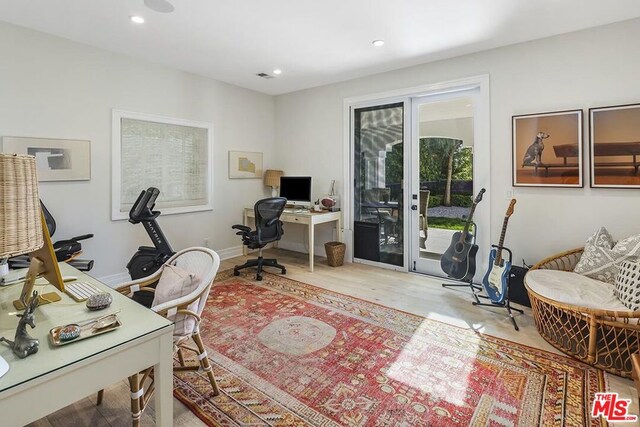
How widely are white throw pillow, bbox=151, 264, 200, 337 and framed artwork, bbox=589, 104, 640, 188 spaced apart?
11.8ft

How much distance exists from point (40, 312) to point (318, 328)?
193 centimetres

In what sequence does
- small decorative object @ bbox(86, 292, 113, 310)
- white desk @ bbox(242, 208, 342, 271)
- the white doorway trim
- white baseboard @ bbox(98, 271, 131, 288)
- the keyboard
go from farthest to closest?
white desk @ bbox(242, 208, 342, 271)
white baseboard @ bbox(98, 271, 131, 288)
the white doorway trim
the keyboard
small decorative object @ bbox(86, 292, 113, 310)

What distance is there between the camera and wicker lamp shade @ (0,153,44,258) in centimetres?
91

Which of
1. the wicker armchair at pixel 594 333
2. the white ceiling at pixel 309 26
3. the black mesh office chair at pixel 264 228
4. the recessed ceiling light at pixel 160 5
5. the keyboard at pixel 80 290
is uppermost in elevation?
the white ceiling at pixel 309 26

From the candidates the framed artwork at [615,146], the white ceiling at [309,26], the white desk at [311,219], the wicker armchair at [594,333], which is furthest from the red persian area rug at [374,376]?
the white ceiling at [309,26]

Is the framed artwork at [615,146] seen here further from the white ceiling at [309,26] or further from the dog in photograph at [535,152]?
the white ceiling at [309,26]

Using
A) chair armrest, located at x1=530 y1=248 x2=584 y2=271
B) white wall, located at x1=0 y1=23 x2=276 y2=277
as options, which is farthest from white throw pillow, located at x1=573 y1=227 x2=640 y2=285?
white wall, located at x1=0 y1=23 x2=276 y2=277

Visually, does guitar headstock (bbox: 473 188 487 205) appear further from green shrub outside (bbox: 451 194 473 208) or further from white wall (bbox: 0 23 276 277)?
white wall (bbox: 0 23 276 277)

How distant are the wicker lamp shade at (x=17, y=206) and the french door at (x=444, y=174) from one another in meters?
→ 3.74

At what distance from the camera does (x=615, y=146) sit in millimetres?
2947

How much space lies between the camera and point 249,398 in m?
1.93

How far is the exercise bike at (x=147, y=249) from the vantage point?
336 cm

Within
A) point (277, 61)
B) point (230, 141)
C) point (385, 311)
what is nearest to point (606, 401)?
point (385, 311)

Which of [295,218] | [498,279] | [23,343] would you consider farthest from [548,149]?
[23,343]
